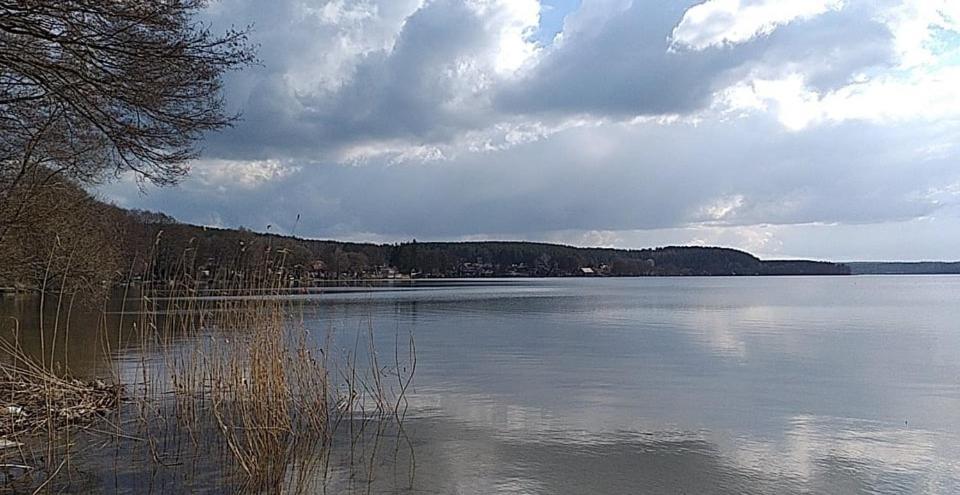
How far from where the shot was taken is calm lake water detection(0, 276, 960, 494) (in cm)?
698

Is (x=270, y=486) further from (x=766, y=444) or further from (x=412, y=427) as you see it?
(x=766, y=444)

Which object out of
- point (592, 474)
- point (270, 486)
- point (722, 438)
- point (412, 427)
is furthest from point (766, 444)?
point (270, 486)

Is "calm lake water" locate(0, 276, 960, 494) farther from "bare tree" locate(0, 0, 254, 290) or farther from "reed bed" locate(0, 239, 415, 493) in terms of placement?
"bare tree" locate(0, 0, 254, 290)

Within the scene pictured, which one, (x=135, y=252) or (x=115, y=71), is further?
(x=135, y=252)

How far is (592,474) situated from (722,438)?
2080 mm

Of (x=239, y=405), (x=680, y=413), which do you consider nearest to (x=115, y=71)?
(x=239, y=405)

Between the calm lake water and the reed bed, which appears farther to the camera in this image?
the calm lake water

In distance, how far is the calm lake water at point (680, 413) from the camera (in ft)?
22.9

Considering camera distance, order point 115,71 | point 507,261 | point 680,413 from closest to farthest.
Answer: point 115,71
point 680,413
point 507,261

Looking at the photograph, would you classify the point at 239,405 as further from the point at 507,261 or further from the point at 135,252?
the point at 507,261

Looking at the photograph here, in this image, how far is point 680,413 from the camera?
388 inches

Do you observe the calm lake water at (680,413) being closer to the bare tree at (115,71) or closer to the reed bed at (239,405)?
the reed bed at (239,405)

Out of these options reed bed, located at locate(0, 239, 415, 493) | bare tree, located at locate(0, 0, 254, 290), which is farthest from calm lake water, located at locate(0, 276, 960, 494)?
bare tree, located at locate(0, 0, 254, 290)

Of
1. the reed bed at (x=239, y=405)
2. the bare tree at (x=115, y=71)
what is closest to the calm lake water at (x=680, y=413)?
the reed bed at (x=239, y=405)
